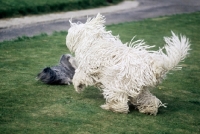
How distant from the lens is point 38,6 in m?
18.0

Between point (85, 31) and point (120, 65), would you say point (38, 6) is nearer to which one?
point (85, 31)

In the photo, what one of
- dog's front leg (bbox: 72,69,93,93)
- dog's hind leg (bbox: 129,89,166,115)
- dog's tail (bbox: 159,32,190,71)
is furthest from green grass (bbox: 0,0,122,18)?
dog's tail (bbox: 159,32,190,71)

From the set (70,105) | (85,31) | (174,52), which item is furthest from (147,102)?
(85,31)

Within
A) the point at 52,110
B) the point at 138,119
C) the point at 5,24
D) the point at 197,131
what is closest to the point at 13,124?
the point at 52,110

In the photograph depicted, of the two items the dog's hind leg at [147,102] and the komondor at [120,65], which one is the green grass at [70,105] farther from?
the komondor at [120,65]

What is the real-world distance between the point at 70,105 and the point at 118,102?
2.82 feet

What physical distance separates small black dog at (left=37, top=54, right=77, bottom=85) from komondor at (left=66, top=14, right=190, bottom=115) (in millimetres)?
1070

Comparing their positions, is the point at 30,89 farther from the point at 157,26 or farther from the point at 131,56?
the point at 157,26

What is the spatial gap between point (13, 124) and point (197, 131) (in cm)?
275

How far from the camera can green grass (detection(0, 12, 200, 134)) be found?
6.29m

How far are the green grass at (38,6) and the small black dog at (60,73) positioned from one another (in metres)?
8.62

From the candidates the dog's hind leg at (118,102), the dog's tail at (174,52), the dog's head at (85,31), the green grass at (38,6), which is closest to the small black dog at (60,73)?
the dog's head at (85,31)

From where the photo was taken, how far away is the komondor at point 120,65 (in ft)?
21.9

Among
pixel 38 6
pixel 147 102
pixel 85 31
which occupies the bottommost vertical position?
pixel 147 102
